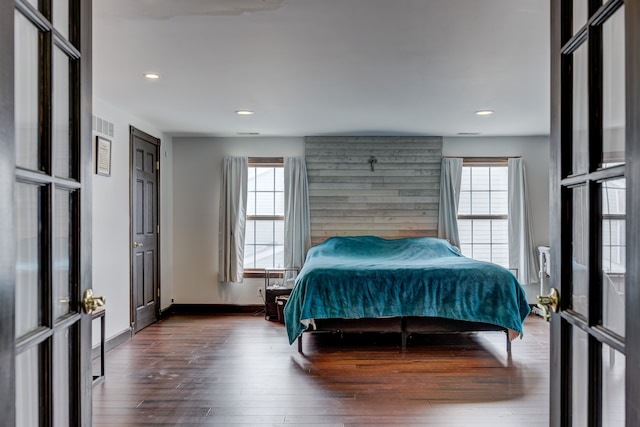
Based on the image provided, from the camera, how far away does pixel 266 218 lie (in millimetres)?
5914

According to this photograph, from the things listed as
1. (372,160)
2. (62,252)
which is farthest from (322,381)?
(372,160)

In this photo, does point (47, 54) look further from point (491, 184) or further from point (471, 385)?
point (491, 184)

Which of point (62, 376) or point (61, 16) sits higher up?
point (61, 16)

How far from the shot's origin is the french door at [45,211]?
836mm

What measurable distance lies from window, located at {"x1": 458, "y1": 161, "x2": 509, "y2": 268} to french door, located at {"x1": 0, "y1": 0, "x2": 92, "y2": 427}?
17.4 ft

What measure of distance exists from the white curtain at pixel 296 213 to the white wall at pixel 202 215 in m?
0.27

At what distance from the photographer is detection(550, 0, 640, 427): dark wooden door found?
81 centimetres

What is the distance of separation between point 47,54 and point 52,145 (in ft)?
0.68

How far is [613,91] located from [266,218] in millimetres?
5169

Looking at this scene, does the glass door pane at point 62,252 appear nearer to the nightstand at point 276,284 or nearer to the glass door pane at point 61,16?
the glass door pane at point 61,16

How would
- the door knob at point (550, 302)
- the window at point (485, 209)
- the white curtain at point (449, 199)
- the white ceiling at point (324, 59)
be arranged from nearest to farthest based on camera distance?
the door knob at point (550, 302) < the white ceiling at point (324, 59) < the white curtain at point (449, 199) < the window at point (485, 209)

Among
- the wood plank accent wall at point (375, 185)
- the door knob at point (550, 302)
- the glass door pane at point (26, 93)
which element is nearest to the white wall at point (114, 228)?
the wood plank accent wall at point (375, 185)

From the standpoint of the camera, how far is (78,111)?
120 cm

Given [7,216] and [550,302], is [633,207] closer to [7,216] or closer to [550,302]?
[550,302]
